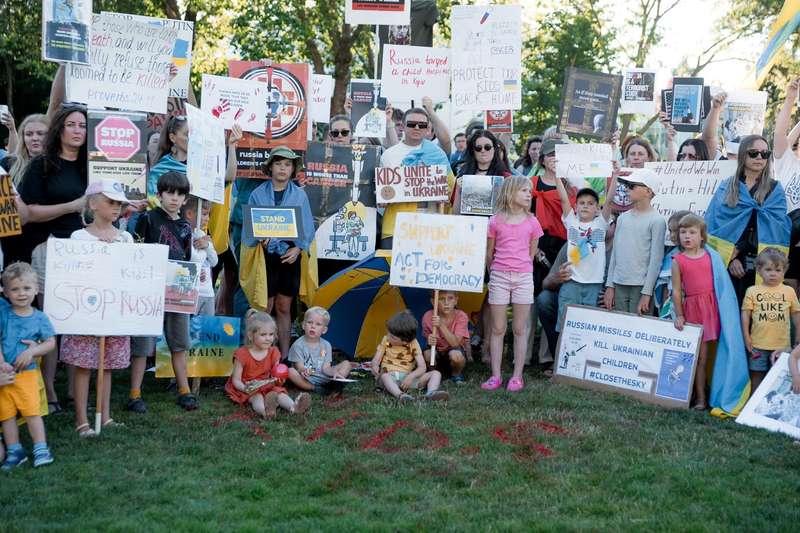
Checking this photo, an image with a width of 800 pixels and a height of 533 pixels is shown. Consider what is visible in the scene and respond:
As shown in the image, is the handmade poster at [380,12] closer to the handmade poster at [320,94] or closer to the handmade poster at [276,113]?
the handmade poster at [320,94]

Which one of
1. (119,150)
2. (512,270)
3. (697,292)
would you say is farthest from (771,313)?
(119,150)

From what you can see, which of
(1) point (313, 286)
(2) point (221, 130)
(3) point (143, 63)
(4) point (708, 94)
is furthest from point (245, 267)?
(4) point (708, 94)

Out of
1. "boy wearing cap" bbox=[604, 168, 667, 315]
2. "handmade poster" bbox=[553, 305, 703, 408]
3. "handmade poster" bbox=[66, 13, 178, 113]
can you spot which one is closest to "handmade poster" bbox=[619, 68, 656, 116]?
"boy wearing cap" bbox=[604, 168, 667, 315]

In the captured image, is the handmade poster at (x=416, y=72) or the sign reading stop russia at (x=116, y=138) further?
the handmade poster at (x=416, y=72)

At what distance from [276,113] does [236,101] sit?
54 cm

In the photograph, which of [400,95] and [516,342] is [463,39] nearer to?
[400,95]

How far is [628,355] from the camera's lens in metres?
8.49

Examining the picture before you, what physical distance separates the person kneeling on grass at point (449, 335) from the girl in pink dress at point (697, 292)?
1.98 m

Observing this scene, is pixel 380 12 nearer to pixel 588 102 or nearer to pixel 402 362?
pixel 588 102

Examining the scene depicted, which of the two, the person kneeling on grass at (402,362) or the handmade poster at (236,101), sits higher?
the handmade poster at (236,101)

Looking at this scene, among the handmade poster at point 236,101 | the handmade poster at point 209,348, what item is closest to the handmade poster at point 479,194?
the handmade poster at point 236,101

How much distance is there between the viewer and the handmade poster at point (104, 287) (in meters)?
6.79

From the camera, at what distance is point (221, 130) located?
8.55 metres

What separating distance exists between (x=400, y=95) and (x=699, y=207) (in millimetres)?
3827
